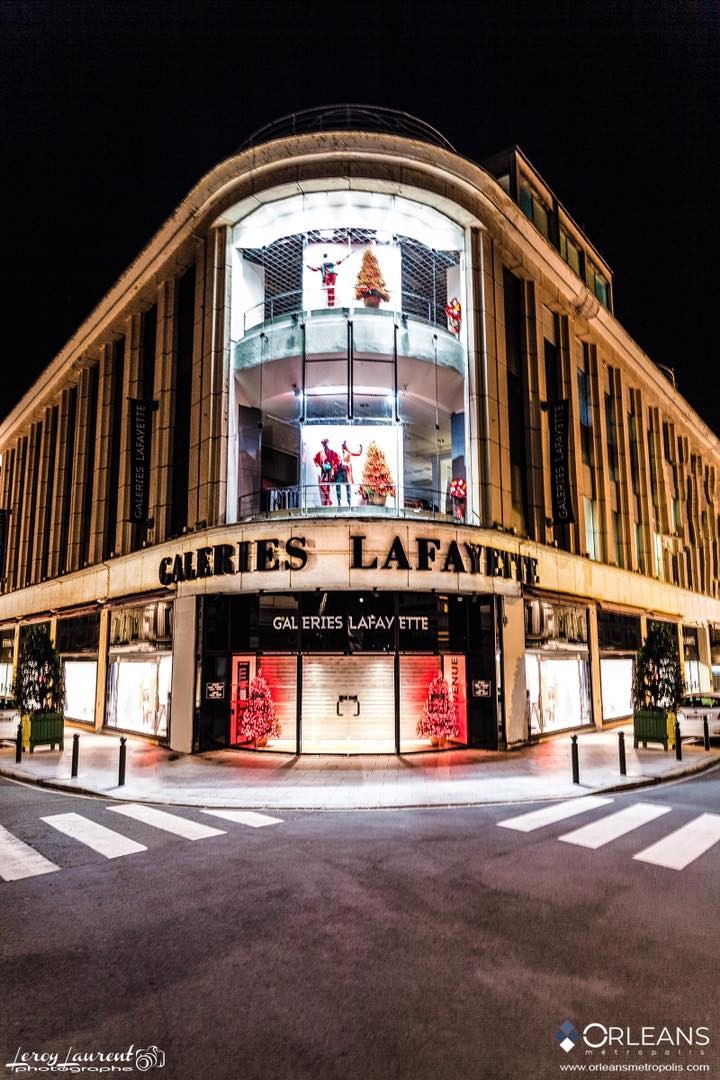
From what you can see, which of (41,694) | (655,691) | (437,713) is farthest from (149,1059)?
(655,691)

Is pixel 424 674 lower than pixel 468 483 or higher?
lower

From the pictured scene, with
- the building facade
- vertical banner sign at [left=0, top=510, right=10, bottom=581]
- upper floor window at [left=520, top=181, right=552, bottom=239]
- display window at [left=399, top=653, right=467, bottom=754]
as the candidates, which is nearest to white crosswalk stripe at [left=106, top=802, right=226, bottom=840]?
the building facade

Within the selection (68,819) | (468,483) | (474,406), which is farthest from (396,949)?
(474,406)

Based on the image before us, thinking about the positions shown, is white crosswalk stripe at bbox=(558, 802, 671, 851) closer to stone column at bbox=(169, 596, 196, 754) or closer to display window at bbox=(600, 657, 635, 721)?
stone column at bbox=(169, 596, 196, 754)

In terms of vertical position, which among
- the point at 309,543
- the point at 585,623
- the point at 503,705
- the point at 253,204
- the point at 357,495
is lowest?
the point at 503,705

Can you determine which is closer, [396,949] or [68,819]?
[396,949]

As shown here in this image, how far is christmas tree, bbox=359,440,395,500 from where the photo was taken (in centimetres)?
1894

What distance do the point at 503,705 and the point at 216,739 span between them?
8.18 m

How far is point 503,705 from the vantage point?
19203mm

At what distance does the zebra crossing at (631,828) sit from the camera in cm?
883

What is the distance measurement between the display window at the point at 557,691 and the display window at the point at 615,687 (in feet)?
5.03

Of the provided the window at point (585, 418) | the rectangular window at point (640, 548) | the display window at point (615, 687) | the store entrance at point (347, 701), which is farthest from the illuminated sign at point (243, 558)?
the rectangular window at point (640, 548)

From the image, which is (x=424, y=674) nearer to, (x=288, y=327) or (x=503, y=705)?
(x=503, y=705)

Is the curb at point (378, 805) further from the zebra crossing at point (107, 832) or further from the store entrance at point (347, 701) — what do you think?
the store entrance at point (347, 701)
